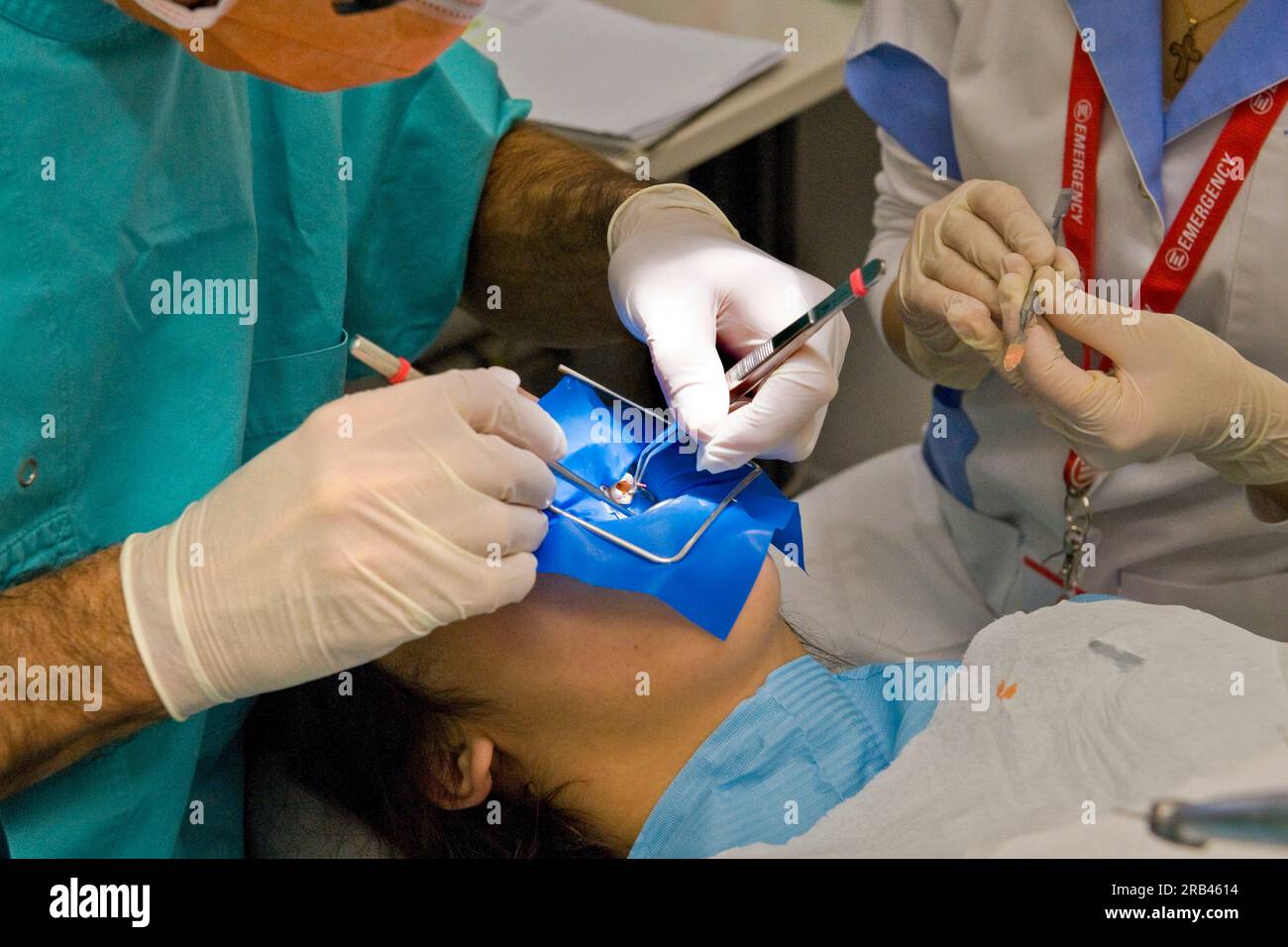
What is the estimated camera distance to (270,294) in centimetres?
130

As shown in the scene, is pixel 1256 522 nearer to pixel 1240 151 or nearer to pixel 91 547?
pixel 1240 151

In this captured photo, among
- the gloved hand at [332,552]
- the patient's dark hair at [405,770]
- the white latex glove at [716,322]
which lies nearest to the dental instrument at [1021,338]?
the white latex glove at [716,322]

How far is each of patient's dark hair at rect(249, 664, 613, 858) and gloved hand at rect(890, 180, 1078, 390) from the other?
2.03ft

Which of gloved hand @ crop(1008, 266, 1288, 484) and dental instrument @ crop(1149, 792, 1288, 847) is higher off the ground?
gloved hand @ crop(1008, 266, 1288, 484)

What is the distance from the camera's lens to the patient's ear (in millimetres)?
1172

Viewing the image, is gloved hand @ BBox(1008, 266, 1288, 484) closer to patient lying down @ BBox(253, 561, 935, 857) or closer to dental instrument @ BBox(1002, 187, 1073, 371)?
dental instrument @ BBox(1002, 187, 1073, 371)

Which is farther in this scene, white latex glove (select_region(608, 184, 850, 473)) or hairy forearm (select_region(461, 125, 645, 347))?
hairy forearm (select_region(461, 125, 645, 347))

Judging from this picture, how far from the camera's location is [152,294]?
112cm

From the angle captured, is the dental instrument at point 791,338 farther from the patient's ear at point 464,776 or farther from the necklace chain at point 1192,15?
the necklace chain at point 1192,15

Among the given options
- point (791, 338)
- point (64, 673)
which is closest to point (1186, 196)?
point (791, 338)

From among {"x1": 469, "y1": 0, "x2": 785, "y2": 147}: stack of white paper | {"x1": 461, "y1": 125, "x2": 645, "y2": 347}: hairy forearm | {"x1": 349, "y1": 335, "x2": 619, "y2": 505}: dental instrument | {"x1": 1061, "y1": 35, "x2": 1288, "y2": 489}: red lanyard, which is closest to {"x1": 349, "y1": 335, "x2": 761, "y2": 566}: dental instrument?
{"x1": 349, "y1": 335, "x2": 619, "y2": 505}: dental instrument

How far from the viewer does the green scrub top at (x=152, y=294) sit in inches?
39.1
